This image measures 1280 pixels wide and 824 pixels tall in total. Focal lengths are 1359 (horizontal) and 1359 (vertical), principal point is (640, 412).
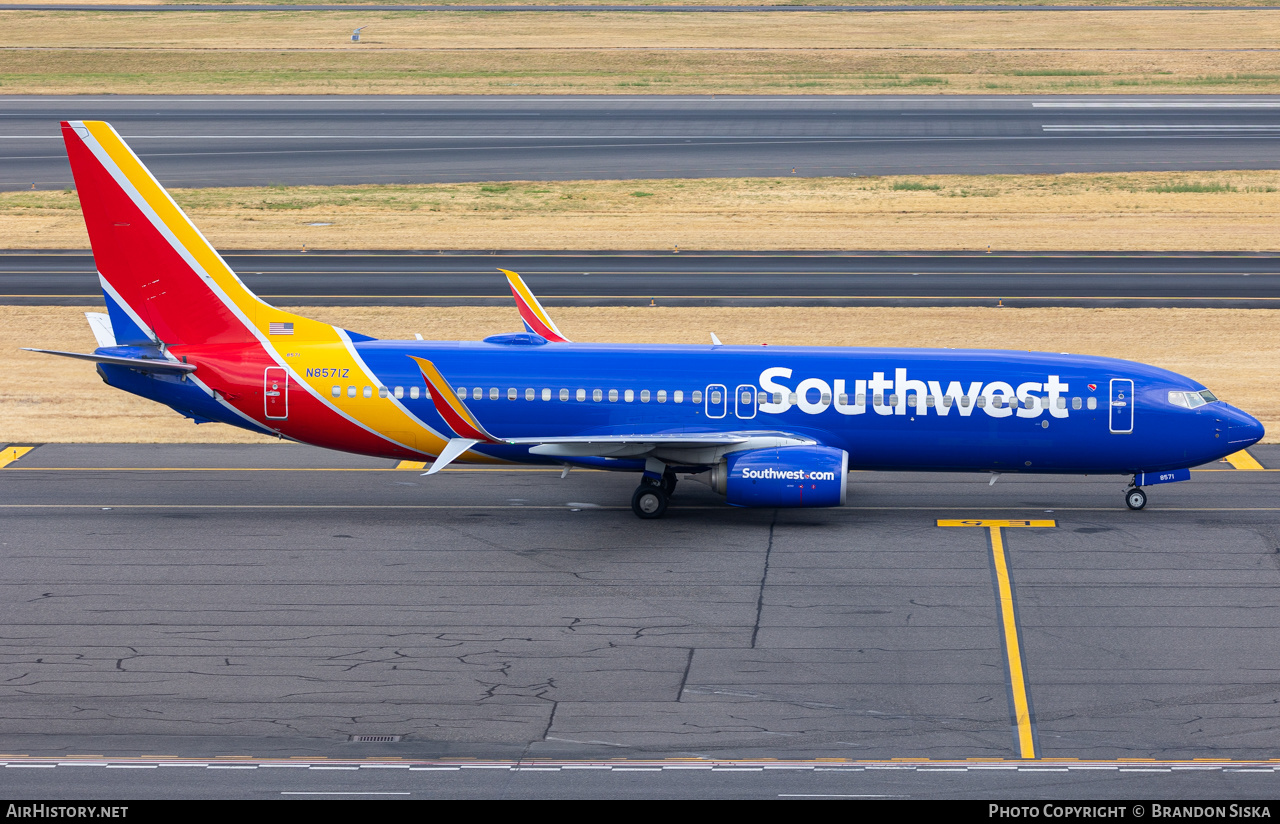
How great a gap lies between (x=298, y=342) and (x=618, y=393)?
25.9ft

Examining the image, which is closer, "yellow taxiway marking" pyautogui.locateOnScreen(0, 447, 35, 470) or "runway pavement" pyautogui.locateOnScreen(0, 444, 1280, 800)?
"runway pavement" pyautogui.locateOnScreen(0, 444, 1280, 800)

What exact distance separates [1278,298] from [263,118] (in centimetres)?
6230

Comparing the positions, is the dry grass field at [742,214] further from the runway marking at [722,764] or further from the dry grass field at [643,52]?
the runway marking at [722,764]

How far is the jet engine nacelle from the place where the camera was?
1207 inches

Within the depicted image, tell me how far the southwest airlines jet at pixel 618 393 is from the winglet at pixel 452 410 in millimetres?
241

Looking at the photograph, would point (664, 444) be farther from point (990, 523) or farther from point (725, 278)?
point (725, 278)

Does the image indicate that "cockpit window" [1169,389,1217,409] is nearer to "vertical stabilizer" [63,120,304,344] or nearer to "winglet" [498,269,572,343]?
"winglet" [498,269,572,343]

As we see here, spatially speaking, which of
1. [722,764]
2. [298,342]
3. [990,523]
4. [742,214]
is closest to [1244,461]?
[990,523]

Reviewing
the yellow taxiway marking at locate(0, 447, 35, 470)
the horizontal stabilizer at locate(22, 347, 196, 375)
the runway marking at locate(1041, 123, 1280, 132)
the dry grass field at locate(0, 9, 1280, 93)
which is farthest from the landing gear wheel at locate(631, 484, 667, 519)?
the dry grass field at locate(0, 9, 1280, 93)

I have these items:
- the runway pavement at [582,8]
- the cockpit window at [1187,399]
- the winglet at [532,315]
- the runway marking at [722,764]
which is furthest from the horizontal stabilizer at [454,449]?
the runway pavement at [582,8]

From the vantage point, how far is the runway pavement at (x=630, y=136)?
73.5 meters

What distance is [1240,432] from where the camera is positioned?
105ft

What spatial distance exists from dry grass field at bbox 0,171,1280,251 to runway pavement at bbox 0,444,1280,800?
2728 centimetres
